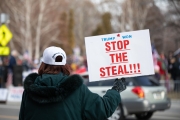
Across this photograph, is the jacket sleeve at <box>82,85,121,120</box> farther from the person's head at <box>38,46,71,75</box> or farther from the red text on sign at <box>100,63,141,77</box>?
the red text on sign at <box>100,63,141,77</box>

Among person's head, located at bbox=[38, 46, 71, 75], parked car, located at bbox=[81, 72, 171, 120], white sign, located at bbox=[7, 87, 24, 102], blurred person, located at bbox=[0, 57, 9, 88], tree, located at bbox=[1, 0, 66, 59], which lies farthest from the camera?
tree, located at bbox=[1, 0, 66, 59]

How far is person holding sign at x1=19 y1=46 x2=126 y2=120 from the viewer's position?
12.5ft

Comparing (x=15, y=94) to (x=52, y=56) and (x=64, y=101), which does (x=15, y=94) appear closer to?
(x=52, y=56)

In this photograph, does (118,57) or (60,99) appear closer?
(60,99)

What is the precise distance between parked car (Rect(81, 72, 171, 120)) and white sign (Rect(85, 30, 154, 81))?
7857 millimetres

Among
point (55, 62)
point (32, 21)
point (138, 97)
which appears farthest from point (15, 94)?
point (32, 21)

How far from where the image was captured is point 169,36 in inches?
2159

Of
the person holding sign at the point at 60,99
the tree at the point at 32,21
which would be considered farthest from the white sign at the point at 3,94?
the tree at the point at 32,21

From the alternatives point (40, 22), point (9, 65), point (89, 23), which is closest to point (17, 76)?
point (9, 65)

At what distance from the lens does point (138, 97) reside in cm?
1303

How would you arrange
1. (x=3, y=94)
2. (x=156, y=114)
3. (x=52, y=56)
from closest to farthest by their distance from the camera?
(x=52, y=56) < (x=156, y=114) < (x=3, y=94)

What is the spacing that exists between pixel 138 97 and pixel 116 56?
323 inches

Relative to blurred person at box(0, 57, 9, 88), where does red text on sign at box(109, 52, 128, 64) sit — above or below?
below

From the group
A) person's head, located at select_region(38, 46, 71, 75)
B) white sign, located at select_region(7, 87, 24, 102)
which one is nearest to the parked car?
white sign, located at select_region(7, 87, 24, 102)
